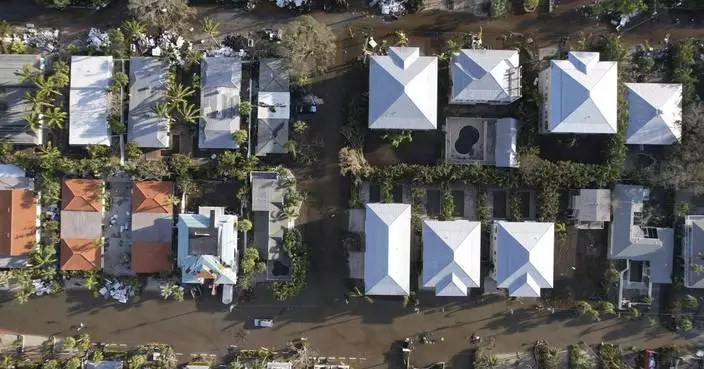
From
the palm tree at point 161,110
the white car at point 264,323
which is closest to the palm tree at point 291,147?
the palm tree at point 161,110

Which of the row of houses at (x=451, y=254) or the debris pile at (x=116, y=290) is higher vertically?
the row of houses at (x=451, y=254)

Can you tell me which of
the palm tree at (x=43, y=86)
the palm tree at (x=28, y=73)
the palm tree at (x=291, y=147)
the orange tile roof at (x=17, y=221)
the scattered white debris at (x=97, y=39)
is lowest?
the orange tile roof at (x=17, y=221)

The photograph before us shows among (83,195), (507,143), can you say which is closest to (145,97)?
(83,195)

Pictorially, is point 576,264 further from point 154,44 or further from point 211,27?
point 154,44

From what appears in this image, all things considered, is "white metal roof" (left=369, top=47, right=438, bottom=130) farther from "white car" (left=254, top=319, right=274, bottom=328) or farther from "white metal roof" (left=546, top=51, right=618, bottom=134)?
"white car" (left=254, top=319, right=274, bottom=328)

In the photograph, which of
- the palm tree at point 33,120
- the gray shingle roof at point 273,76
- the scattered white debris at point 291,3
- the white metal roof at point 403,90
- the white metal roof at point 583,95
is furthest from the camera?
the scattered white debris at point 291,3

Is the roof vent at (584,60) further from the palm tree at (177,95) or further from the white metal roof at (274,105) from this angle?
the palm tree at (177,95)

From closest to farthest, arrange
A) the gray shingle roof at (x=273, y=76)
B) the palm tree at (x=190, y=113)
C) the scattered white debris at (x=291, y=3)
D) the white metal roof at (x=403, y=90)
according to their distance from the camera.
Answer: the white metal roof at (x=403, y=90) → the palm tree at (x=190, y=113) → the gray shingle roof at (x=273, y=76) → the scattered white debris at (x=291, y=3)
